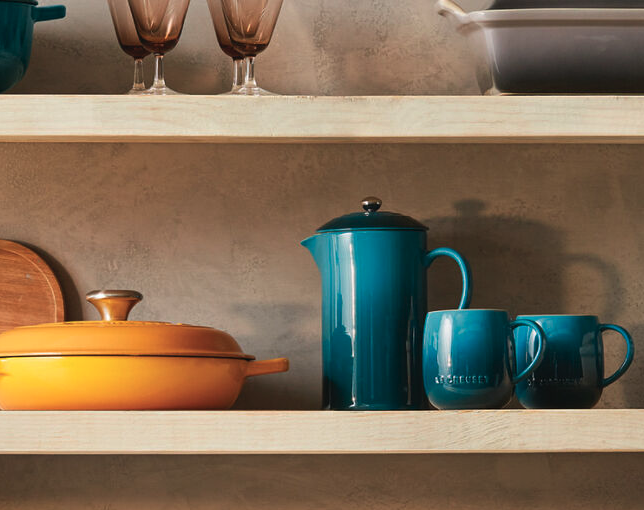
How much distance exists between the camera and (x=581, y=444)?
933mm

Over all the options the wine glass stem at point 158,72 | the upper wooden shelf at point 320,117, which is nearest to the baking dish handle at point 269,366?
the upper wooden shelf at point 320,117

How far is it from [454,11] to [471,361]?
0.46 m

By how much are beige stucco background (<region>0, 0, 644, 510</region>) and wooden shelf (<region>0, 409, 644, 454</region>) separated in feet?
0.88

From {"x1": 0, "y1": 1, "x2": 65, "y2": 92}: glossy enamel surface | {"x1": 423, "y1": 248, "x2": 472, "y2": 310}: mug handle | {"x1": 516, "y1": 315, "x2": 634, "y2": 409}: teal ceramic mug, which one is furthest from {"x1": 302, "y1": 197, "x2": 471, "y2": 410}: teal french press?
{"x1": 0, "y1": 1, "x2": 65, "y2": 92}: glossy enamel surface

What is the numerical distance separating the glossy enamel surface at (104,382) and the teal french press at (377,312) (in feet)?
0.56

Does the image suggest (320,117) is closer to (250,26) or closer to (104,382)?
(250,26)

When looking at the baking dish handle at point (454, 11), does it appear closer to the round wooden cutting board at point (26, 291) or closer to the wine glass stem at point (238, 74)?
the wine glass stem at point (238, 74)

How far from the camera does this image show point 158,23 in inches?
41.8

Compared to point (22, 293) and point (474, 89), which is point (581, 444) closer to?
point (474, 89)

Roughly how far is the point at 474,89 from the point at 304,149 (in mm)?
272

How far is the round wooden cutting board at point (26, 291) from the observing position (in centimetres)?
120

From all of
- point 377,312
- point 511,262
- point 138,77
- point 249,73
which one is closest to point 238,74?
point 249,73

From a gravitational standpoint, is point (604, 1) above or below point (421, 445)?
above

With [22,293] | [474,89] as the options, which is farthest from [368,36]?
[22,293]
